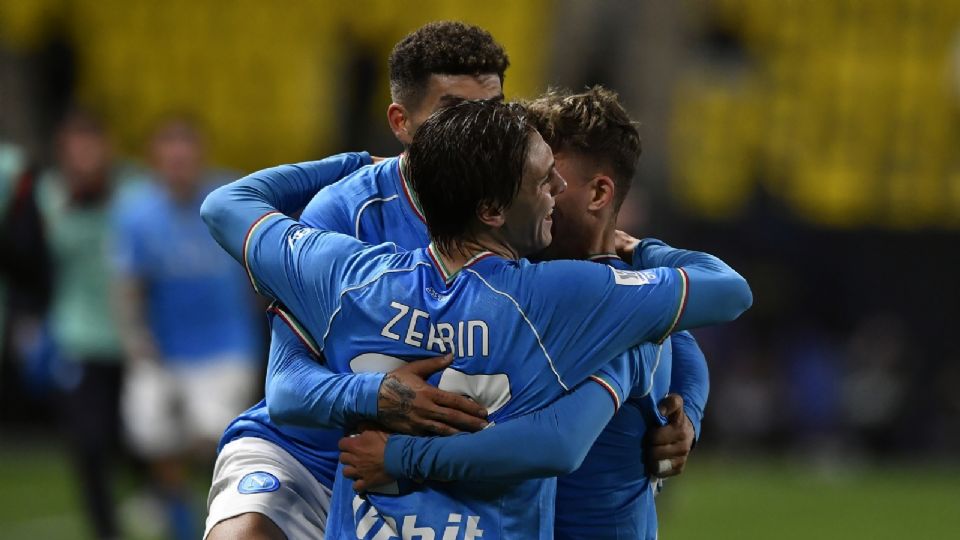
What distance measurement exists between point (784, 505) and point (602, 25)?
5272mm

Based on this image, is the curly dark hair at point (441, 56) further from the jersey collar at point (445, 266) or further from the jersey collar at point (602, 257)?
the jersey collar at point (445, 266)

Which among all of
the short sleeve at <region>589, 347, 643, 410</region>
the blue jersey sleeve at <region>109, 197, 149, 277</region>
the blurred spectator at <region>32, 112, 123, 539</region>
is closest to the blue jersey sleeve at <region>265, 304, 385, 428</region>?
the short sleeve at <region>589, 347, 643, 410</region>

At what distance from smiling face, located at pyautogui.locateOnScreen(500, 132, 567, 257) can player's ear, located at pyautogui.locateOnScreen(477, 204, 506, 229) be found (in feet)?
0.05

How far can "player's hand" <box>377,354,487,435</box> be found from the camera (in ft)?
10.6

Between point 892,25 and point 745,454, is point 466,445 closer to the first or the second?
point 745,454

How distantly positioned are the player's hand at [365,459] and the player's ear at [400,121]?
0.87m

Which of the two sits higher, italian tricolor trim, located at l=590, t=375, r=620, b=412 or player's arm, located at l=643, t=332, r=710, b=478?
italian tricolor trim, located at l=590, t=375, r=620, b=412

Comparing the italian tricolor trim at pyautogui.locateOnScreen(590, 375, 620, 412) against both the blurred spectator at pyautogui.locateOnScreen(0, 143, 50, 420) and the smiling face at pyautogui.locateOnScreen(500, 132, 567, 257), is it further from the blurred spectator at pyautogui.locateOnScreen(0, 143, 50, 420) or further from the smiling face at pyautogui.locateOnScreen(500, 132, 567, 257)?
the blurred spectator at pyautogui.locateOnScreen(0, 143, 50, 420)

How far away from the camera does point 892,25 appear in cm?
1466

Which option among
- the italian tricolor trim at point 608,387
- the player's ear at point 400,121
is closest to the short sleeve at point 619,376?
the italian tricolor trim at point 608,387

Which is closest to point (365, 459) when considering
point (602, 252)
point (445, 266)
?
point (445, 266)

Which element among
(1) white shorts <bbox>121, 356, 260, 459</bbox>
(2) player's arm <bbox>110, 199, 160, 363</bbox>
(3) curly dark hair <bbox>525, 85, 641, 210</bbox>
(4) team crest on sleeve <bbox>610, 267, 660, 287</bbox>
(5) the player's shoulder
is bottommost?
(1) white shorts <bbox>121, 356, 260, 459</bbox>

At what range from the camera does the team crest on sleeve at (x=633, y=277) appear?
10.9 ft

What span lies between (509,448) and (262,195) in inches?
38.1
